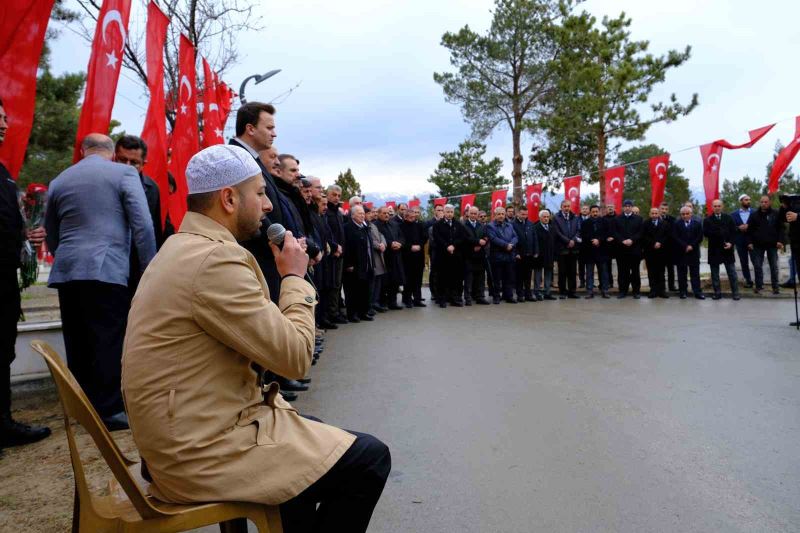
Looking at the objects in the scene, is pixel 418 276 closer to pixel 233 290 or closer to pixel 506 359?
pixel 506 359

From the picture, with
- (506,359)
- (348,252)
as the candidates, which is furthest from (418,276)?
(506,359)

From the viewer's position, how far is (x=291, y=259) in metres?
2.31

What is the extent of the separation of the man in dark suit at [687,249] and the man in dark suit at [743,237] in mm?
1038

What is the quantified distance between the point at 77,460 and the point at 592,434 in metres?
3.40

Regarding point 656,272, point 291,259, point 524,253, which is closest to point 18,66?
point 291,259

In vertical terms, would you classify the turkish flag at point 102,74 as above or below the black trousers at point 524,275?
above

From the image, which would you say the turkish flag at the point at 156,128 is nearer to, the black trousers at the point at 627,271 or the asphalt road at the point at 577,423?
the asphalt road at the point at 577,423

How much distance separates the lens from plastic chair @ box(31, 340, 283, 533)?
1.71 metres

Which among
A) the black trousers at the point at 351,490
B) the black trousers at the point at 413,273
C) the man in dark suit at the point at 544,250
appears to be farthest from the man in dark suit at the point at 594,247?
the black trousers at the point at 351,490

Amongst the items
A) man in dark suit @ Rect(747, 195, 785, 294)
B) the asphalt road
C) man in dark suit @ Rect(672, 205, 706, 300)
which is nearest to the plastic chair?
the asphalt road

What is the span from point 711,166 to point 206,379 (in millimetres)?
15408

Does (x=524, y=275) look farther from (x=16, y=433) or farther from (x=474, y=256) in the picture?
(x=16, y=433)

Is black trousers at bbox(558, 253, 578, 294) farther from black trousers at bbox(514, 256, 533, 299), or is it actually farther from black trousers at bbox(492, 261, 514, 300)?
black trousers at bbox(492, 261, 514, 300)

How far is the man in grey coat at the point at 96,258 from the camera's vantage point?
4078 millimetres
